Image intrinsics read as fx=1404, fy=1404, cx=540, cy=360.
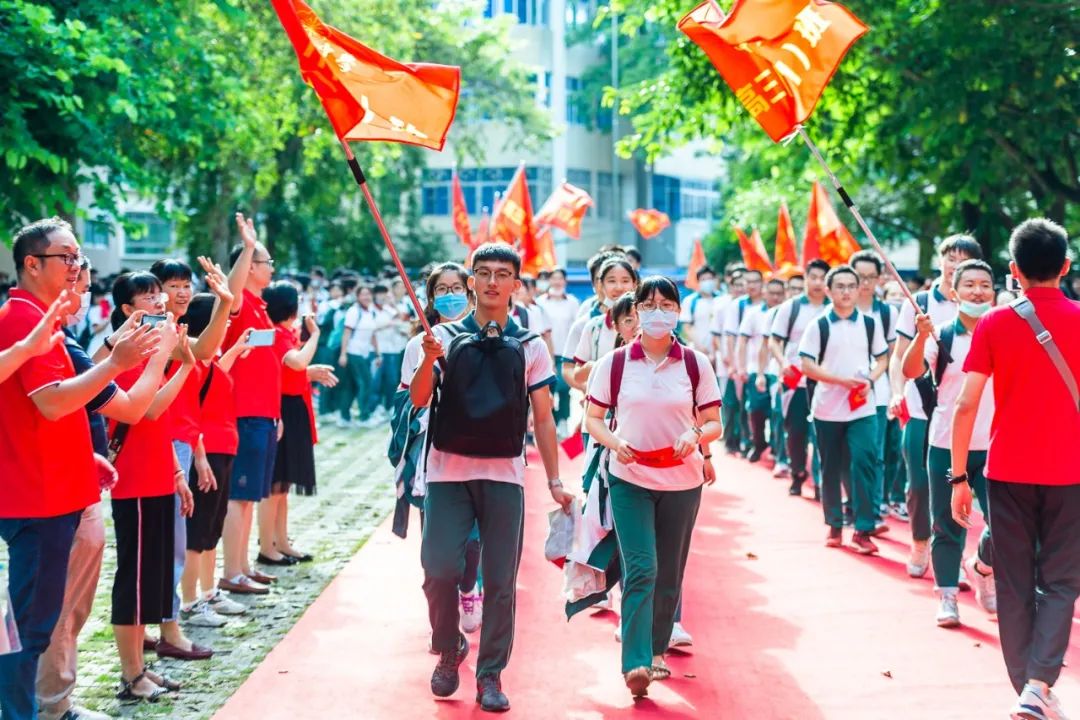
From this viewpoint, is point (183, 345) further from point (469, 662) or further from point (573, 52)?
point (573, 52)

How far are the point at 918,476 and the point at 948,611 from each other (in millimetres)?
1276

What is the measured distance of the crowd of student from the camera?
5367 mm

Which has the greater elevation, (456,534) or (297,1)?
(297,1)

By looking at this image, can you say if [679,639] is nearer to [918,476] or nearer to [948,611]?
[948,611]

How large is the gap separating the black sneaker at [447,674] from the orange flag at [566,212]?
13894 mm

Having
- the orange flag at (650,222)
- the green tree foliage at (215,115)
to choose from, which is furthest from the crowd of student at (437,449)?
the orange flag at (650,222)

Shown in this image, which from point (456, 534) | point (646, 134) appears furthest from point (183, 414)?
point (646, 134)

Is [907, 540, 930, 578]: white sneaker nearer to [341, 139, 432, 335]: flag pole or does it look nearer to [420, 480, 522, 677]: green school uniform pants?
[420, 480, 522, 677]: green school uniform pants

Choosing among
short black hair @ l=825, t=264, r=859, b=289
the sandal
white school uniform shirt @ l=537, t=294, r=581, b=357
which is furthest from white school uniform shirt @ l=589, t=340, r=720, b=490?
white school uniform shirt @ l=537, t=294, r=581, b=357

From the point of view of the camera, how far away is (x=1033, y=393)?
5922mm

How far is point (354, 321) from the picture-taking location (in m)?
19.7

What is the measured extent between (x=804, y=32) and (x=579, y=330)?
2425 millimetres

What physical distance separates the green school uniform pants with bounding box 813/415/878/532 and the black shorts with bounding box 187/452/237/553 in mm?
Result: 4562

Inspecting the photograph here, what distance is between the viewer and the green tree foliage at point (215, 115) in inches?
507
